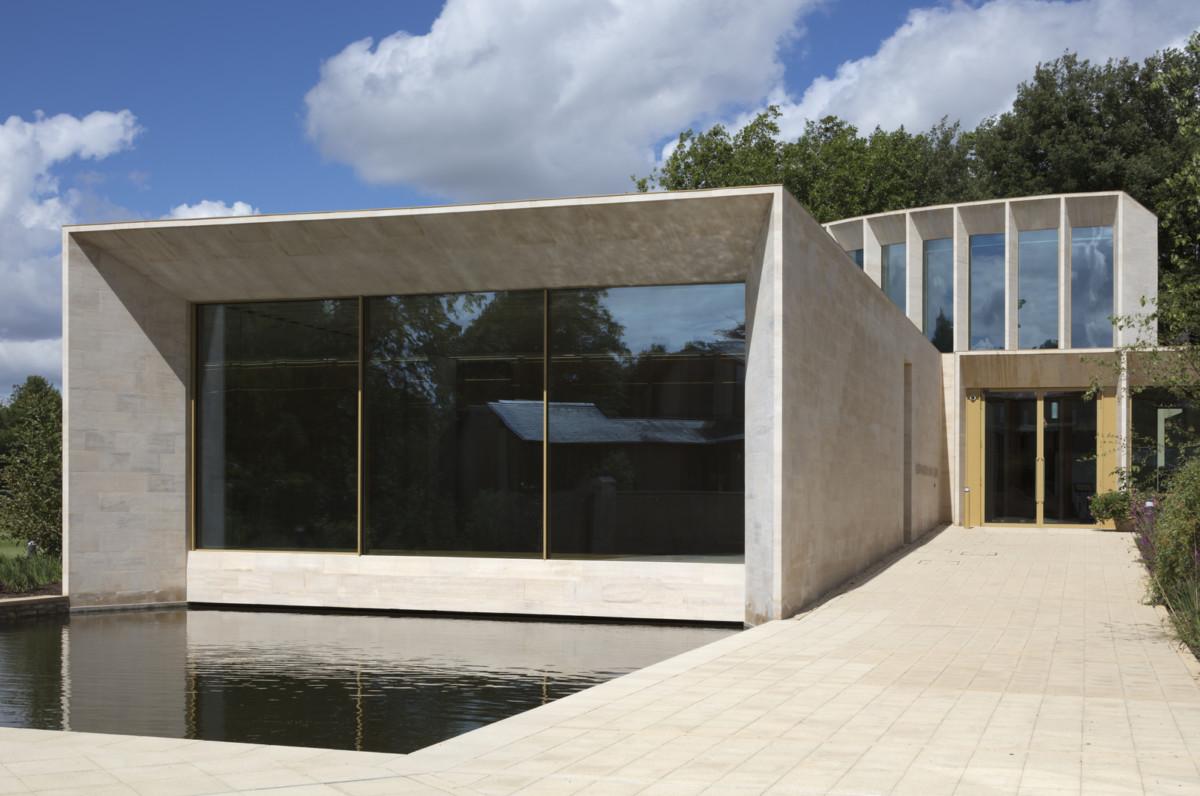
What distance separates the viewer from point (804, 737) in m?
6.96

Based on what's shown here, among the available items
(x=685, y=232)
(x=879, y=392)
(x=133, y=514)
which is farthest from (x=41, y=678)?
(x=879, y=392)

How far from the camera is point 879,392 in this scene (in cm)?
1920

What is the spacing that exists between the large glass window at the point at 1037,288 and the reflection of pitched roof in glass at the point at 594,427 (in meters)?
15.3

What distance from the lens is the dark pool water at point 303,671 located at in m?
8.69

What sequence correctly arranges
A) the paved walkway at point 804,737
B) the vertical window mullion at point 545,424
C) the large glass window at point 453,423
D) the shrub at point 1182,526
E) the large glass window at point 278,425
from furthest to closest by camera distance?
the large glass window at point 278,425 < the large glass window at point 453,423 < the vertical window mullion at point 545,424 < the shrub at point 1182,526 < the paved walkway at point 804,737

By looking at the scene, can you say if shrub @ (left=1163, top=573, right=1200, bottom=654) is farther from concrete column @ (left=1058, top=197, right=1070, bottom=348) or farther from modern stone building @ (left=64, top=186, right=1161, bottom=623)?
concrete column @ (left=1058, top=197, right=1070, bottom=348)

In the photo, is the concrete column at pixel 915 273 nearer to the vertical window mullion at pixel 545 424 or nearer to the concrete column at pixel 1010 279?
the concrete column at pixel 1010 279

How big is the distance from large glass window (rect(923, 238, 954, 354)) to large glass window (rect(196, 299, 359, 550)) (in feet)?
54.7

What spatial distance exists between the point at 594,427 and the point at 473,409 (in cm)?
181

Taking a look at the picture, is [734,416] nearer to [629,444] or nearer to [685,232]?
[629,444]

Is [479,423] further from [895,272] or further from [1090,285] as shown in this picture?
[1090,285]

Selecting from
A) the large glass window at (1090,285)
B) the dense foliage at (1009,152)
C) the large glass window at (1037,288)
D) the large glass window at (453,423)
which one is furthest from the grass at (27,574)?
the dense foliage at (1009,152)

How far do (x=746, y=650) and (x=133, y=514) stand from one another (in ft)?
32.9

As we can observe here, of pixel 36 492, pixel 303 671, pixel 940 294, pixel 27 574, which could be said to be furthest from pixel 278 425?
pixel 940 294
